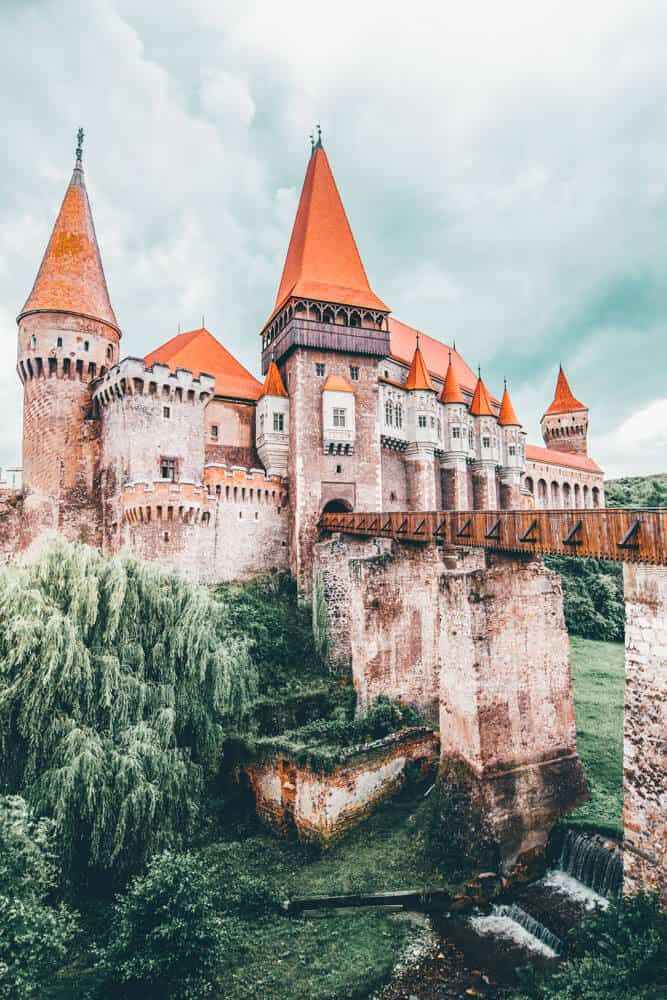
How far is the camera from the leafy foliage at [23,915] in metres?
7.33

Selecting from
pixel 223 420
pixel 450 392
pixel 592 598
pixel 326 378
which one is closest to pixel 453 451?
pixel 450 392

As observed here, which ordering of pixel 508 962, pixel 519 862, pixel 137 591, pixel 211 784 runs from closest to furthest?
1. pixel 508 962
2. pixel 519 862
3. pixel 137 591
4. pixel 211 784

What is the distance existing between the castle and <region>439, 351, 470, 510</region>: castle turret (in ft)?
0.58

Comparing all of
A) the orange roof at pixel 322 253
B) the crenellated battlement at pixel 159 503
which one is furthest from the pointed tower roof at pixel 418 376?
the crenellated battlement at pixel 159 503

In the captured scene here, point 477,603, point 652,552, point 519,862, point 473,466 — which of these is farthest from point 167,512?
point 473,466

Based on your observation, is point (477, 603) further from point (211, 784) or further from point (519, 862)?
point (211, 784)

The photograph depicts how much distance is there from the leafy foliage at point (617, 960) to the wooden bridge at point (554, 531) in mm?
4827

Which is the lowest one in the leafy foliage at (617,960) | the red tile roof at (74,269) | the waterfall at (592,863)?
the waterfall at (592,863)

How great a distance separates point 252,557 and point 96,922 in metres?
16.0

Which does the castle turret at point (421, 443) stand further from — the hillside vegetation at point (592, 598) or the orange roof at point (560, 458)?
the orange roof at point (560, 458)

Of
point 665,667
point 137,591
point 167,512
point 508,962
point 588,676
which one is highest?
point 167,512

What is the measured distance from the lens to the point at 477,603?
12.3 metres

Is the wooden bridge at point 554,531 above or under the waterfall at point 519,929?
above

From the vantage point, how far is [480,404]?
3806 cm
